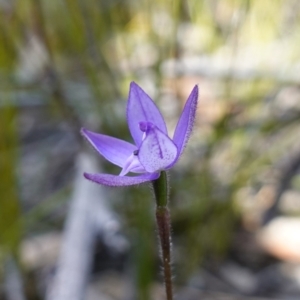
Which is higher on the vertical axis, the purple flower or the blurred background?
the blurred background

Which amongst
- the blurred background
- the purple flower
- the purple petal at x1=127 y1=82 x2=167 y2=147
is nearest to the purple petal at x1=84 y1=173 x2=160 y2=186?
the purple flower

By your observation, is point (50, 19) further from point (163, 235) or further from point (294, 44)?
point (163, 235)

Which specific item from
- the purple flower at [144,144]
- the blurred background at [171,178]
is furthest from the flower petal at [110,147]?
the blurred background at [171,178]

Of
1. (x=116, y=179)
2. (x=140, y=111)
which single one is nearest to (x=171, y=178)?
(x=140, y=111)

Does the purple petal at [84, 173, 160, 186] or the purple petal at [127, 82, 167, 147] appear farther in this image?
the purple petal at [127, 82, 167, 147]

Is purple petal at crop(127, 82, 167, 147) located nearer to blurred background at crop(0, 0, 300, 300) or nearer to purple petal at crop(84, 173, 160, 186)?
purple petal at crop(84, 173, 160, 186)

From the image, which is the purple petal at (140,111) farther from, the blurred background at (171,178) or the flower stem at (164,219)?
the blurred background at (171,178)
